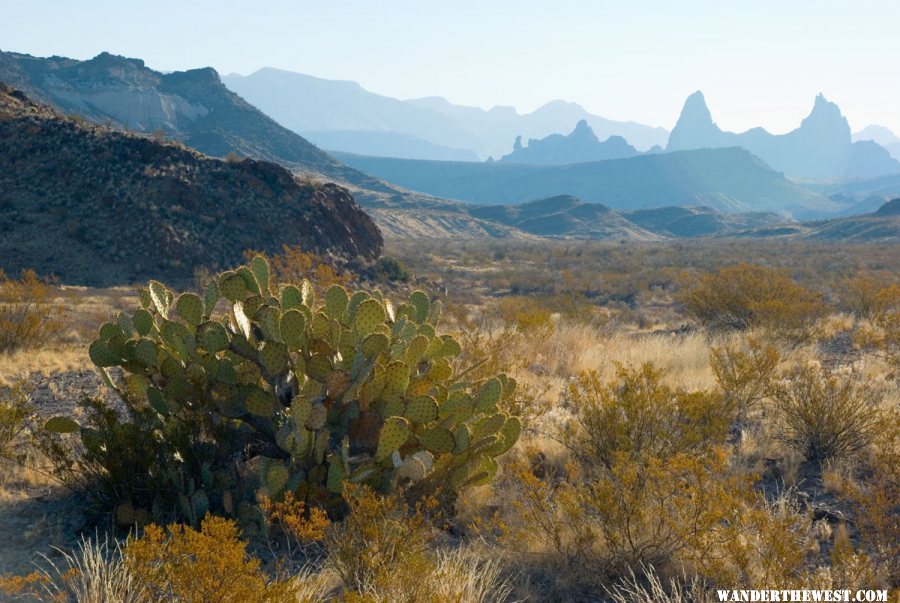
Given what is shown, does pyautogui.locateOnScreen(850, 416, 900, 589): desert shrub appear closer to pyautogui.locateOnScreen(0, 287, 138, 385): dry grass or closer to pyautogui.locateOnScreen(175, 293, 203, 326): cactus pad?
pyautogui.locateOnScreen(175, 293, 203, 326): cactus pad

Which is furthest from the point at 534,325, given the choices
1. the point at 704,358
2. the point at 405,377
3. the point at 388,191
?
the point at 388,191

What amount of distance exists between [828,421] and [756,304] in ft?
18.5

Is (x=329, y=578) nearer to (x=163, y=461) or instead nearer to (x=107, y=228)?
(x=163, y=461)

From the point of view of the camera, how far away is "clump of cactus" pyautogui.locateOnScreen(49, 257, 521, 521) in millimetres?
3971

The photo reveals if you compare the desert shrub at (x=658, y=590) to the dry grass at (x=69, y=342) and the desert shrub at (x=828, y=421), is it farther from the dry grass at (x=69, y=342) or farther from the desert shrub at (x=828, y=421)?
the dry grass at (x=69, y=342)

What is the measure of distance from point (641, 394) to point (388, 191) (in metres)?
91.5

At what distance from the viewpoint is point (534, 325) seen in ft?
30.1

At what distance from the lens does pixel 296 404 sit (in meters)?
3.80

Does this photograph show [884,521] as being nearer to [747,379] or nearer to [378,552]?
[378,552]

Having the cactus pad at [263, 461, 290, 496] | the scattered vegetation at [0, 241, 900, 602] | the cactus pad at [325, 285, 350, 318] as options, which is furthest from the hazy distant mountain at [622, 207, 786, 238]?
the cactus pad at [263, 461, 290, 496]

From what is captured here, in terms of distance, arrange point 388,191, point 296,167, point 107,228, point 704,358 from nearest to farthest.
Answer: point 704,358 < point 107,228 < point 296,167 < point 388,191

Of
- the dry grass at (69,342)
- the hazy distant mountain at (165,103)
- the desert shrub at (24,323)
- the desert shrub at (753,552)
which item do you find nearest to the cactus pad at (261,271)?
the desert shrub at (753,552)

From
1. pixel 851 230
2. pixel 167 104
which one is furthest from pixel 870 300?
pixel 167 104

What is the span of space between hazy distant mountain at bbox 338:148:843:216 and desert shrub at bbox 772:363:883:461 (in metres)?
162
